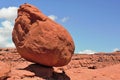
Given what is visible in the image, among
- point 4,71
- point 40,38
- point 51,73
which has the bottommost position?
point 4,71

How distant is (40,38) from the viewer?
56.2 feet

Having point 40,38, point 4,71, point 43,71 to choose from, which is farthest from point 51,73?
point 4,71

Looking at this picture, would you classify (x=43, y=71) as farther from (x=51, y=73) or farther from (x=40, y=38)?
(x=40, y=38)

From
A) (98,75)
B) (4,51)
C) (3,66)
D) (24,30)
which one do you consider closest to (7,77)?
(3,66)

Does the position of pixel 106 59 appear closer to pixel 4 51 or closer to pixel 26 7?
pixel 4 51

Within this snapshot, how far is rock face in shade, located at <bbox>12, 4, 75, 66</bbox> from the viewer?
677 inches

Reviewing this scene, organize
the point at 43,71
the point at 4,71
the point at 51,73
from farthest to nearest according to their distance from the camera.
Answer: the point at 51,73 < the point at 43,71 < the point at 4,71

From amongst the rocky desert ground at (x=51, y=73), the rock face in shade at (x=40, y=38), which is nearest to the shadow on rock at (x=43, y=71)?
the rocky desert ground at (x=51, y=73)

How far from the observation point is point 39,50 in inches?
676

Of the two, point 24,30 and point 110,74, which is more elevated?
point 24,30

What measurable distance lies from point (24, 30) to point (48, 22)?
1.55 meters

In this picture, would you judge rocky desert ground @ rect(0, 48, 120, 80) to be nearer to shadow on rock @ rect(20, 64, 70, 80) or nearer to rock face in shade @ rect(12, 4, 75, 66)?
shadow on rock @ rect(20, 64, 70, 80)

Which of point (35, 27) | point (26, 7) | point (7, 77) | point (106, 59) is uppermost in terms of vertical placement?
point (106, 59)

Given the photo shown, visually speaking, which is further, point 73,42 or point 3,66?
point 73,42
